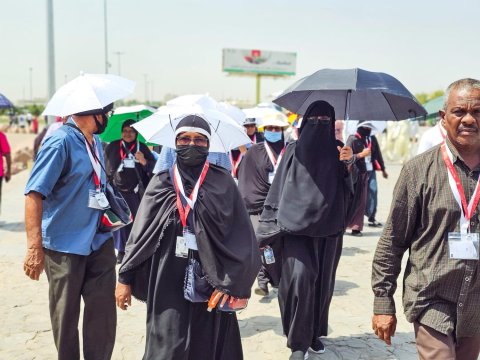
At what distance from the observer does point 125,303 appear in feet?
11.0

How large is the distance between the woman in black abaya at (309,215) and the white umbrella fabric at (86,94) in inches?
57.1

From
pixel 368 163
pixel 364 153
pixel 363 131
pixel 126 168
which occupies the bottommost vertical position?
pixel 368 163

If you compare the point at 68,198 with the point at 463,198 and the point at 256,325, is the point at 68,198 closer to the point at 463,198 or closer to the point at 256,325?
the point at 463,198

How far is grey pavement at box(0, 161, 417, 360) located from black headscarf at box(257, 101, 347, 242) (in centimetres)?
106

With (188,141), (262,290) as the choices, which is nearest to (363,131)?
(262,290)

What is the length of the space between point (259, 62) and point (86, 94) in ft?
255

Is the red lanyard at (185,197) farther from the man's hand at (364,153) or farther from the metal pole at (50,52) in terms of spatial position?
the metal pole at (50,52)

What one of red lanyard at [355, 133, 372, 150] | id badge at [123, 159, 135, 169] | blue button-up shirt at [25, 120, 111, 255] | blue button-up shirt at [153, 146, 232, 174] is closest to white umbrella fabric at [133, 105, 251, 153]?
blue button-up shirt at [25, 120, 111, 255]

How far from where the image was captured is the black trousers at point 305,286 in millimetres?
4312

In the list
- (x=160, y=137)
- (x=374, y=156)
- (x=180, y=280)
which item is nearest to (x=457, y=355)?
(x=180, y=280)

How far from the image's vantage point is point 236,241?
331cm

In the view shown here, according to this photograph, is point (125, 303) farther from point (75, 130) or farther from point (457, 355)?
point (457, 355)

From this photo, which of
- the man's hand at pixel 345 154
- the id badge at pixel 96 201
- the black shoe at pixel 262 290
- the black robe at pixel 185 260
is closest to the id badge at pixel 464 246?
the black robe at pixel 185 260

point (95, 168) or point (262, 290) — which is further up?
point (95, 168)
